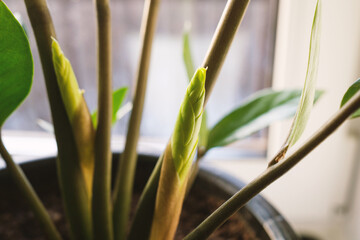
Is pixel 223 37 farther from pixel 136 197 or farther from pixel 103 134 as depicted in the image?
pixel 136 197

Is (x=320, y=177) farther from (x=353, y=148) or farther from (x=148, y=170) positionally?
(x=148, y=170)

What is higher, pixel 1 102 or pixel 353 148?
pixel 1 102

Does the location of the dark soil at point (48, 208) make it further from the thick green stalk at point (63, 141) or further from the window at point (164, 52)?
the window at point (164, 52)

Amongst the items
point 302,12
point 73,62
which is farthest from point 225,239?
point 73,62

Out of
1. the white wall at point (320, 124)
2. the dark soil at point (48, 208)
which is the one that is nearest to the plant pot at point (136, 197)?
the dark soil at point (48, 208)

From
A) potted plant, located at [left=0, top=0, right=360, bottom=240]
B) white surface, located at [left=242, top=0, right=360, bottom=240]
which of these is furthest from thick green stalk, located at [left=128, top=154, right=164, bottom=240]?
white surface, located at [left=242, top=0, right=360, bottom=240]

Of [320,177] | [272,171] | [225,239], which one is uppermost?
[272,171]

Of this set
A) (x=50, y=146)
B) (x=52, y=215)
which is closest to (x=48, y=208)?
(x=52, y=215)
